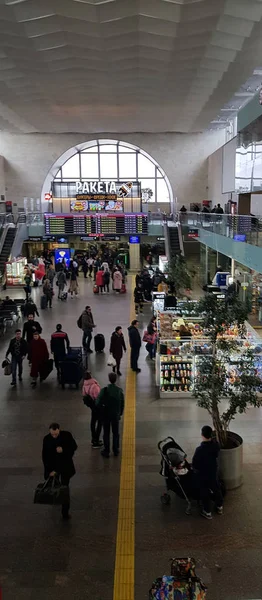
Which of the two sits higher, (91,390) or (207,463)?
(91,390)

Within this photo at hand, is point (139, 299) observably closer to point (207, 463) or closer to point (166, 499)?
point (166, 499)

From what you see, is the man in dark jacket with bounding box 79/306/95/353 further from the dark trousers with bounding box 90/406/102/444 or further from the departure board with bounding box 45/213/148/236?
the departure board with bounding box 45/213/148/236

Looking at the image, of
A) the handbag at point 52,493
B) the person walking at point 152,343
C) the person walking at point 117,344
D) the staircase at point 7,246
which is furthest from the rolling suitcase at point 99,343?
the staircase at point 7,246

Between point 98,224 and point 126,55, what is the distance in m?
14.8

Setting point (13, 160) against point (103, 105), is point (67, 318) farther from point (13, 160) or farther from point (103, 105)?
point (13, 160)

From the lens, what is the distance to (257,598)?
4.52m

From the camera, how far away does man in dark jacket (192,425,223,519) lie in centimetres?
574

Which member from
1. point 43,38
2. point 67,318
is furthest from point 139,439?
point 43,38

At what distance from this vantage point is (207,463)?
226 inches

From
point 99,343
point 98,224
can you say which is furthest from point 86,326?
point 98,224

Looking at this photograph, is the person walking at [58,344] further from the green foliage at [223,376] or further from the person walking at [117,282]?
the person walking at [117,282]

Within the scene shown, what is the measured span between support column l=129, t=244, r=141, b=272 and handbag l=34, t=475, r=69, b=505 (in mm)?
27891

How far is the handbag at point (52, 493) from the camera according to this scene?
5473 mm

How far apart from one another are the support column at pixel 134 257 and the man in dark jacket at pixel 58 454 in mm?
27654
